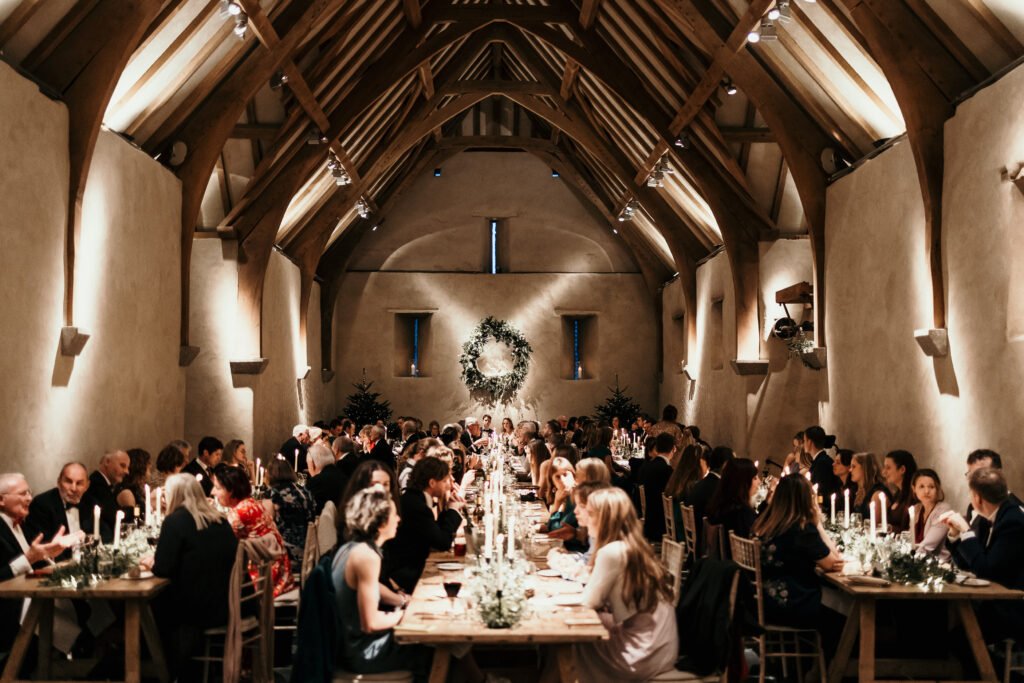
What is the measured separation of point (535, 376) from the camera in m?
18.5

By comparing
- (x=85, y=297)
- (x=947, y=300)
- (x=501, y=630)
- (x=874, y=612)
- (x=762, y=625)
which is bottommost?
(x=762, y=625)

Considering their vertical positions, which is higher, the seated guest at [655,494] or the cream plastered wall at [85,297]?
the cream plastered wall at [85,297]

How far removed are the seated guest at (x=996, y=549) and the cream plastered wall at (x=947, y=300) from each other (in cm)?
130

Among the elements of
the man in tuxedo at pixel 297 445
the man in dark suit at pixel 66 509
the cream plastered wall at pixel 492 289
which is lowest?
the man in dark suit at pixel 66 509

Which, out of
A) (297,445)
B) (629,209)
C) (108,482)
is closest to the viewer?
(108,482)

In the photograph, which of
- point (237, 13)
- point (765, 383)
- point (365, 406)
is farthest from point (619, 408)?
point (237, 13)

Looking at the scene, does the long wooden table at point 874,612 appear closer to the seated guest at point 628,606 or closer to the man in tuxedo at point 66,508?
the seated guest at point 628,606

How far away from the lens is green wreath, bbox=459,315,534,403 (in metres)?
18.3

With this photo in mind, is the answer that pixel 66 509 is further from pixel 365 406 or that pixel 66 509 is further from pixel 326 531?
pixel 365 406

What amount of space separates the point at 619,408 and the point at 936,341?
1087cm

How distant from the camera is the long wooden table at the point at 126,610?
4.76 m

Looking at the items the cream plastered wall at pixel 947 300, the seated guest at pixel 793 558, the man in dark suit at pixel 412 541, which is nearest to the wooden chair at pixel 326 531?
the man in dark suit at pixel 412 541

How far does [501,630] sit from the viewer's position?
13.1 feet

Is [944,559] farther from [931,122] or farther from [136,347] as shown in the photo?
[136,347]
